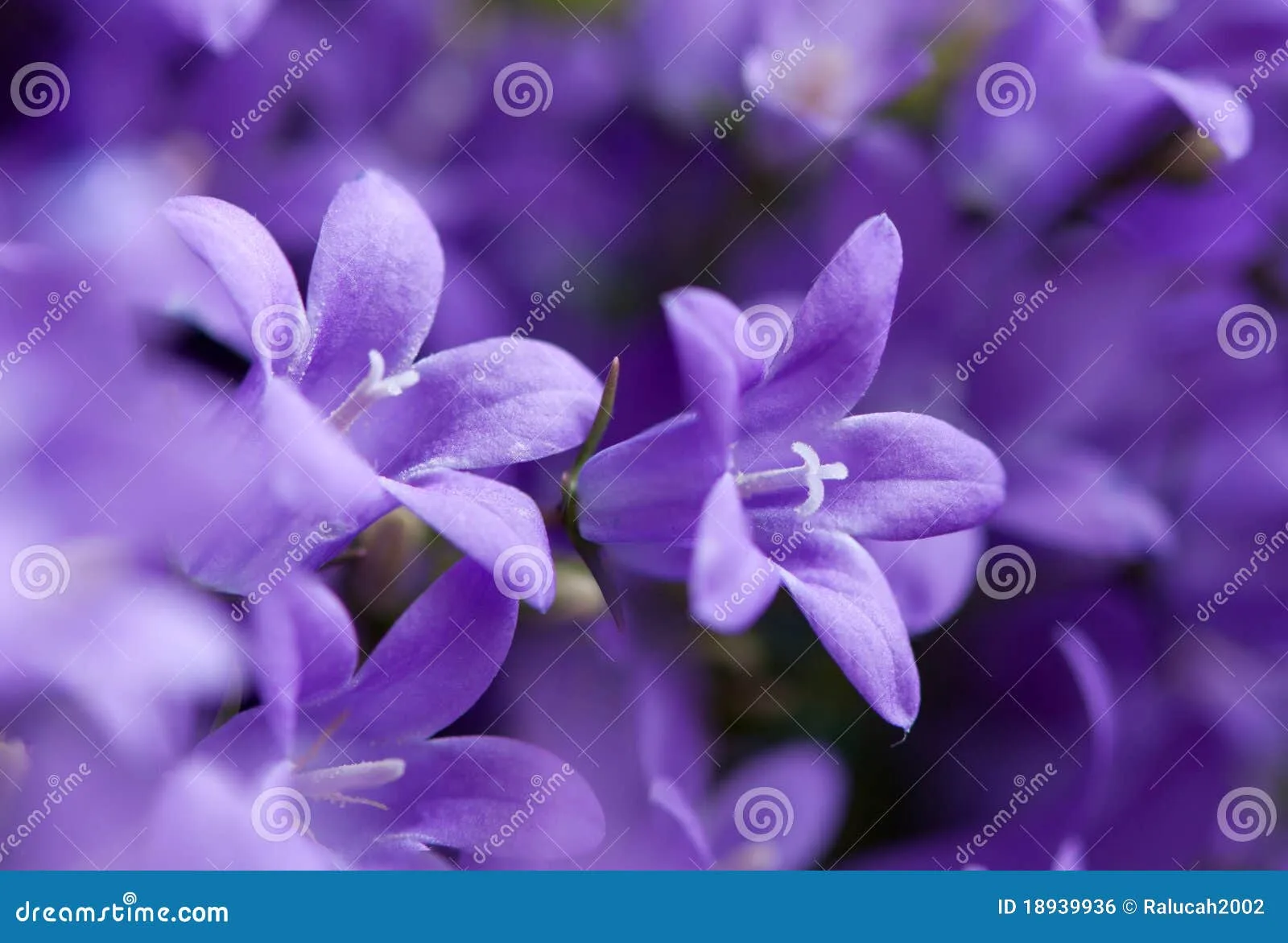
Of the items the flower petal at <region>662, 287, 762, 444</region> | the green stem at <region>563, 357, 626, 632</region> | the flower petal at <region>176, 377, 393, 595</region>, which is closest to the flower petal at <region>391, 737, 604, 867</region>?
the green stem at <region>563, 357, 626, 632</region>

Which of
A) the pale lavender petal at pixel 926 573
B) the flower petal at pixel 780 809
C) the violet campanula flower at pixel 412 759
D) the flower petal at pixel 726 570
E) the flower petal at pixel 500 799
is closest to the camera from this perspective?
the flower petal at pixel 726 570

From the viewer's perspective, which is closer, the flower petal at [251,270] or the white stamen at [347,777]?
the flower petal at [251,270]

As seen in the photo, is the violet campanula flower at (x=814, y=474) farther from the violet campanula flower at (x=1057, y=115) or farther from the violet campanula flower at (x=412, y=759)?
the violet campanula flower at (x=1057, y=115)

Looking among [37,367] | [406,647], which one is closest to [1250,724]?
[406,647]

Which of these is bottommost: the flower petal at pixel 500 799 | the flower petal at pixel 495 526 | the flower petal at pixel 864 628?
the flower petal at pixel 500 799

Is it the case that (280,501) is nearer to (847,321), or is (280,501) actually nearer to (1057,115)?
(847,321)

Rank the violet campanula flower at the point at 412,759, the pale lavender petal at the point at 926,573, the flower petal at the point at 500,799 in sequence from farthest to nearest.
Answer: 1. the pale lavender petal at the point at 926,573
2. the flower petal at the point at 500,799
3. the violet campanula flower at the point at 412,759

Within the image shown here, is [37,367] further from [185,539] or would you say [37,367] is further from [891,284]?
[891,284]

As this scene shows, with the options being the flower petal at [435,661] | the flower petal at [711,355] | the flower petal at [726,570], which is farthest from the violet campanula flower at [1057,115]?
the flower petal at [435,661]
